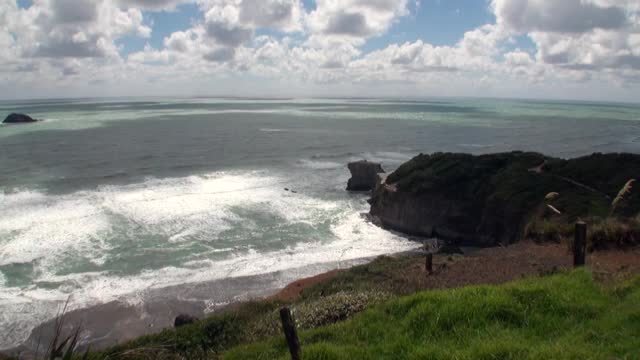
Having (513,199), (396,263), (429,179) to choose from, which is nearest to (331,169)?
(429,179)

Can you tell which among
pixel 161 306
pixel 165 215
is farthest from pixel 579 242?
pixel 165 215

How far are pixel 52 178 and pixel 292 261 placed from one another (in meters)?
45.0

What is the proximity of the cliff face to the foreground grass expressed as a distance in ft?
92.2

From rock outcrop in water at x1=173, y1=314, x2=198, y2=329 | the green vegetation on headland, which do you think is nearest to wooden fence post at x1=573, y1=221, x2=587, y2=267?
the green vegetation on headland

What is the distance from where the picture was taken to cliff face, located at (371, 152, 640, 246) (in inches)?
1560

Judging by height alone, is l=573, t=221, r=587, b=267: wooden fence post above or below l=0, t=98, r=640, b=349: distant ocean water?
above

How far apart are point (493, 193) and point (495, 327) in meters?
37.6

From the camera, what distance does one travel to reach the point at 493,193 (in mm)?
44312

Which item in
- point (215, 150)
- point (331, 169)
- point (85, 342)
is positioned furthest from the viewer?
point (215, 150)

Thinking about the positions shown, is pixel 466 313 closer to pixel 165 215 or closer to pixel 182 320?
pixel 182 320

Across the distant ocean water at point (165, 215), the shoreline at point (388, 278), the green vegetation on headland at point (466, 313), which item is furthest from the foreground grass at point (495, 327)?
the distant ocean water at point (165, 215)

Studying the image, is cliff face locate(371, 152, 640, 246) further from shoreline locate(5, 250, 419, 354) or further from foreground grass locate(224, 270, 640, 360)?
foreground grass locate(224, 270, 640, 360)

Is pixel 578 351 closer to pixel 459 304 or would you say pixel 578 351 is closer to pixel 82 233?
pixel 459 304

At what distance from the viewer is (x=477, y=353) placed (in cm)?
797
